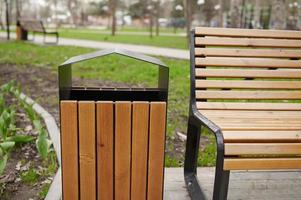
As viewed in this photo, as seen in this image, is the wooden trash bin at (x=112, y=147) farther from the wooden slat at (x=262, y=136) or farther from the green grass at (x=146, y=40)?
the green grass at (x=146, y=40)

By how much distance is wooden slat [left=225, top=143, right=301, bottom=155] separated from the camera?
179cm

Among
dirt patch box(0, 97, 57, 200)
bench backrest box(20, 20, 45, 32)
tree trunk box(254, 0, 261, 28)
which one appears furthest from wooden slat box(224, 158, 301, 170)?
tree trunk box(254, 0, 261, 28)

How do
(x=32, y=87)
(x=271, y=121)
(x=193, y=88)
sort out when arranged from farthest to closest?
1. (x=32, y=87)
2. (x=193, y=88)
3. (x=271, y=121)

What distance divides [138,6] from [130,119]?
1846 inches

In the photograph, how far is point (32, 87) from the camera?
574 cm

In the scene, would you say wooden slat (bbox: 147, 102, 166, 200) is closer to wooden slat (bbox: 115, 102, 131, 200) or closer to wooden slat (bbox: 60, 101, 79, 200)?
wooden slat (bbox: 115, 102, 131, 200)

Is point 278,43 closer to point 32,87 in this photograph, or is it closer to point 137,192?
point 137,192

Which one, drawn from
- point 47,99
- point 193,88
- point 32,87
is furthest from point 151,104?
point 32,87

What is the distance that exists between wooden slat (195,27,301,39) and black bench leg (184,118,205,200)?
2.12ft

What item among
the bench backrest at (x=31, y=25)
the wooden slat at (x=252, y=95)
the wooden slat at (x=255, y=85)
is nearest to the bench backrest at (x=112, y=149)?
the wooden slat at (x=252, y=95)

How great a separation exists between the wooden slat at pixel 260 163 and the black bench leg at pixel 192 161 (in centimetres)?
61

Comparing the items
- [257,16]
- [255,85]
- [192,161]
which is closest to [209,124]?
[192,161]

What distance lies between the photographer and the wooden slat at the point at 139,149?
71.8 inches

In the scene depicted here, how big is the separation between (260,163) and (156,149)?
1.62 feet
